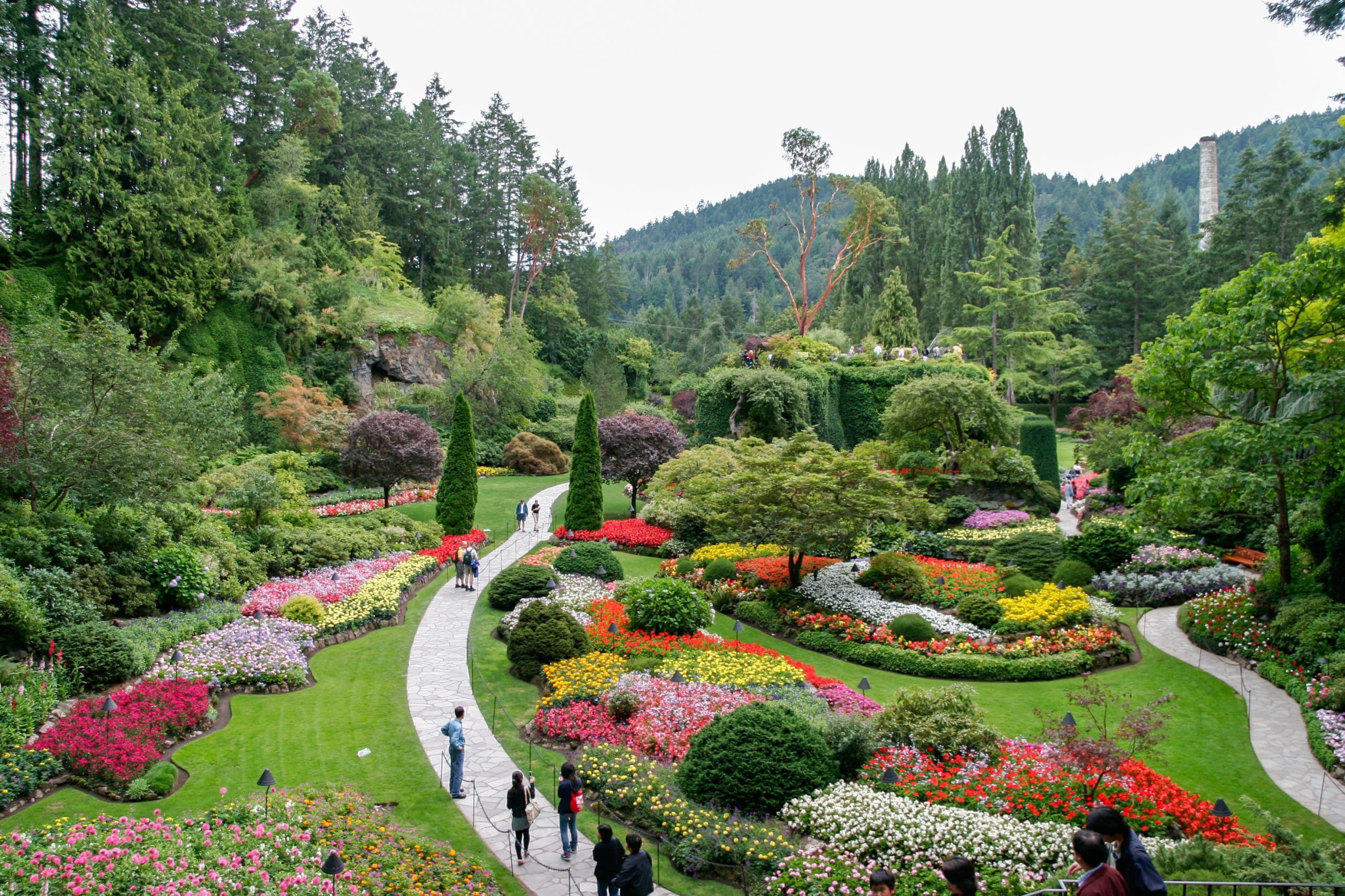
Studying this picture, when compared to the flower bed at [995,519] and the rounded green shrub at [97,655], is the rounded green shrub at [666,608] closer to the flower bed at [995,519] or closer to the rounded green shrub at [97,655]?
the rounded green shrub at [97,655]

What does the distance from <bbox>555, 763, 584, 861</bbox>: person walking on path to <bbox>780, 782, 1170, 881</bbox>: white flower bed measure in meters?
2.40

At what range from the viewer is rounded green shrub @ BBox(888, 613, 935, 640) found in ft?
54.0

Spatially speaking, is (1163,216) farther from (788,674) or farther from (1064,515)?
(788,674)

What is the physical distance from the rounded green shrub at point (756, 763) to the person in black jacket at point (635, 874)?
2.36 m

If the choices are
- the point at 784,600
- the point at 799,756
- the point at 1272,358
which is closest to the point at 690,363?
the point at 784,600

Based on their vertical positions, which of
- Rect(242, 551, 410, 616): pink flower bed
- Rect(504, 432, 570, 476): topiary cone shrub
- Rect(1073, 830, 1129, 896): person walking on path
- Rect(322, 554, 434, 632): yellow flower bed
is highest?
Rect(504, 432, 570, 476): topiary cone shrub

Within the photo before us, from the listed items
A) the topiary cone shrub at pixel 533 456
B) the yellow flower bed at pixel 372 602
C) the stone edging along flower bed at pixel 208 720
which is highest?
the topiary cone shrub at pixel 533 456

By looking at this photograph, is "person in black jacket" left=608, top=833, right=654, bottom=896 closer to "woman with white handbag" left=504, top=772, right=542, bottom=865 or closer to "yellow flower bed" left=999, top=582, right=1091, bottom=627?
"woman with white handbag" left=504, top=772, right=542, bottom=865

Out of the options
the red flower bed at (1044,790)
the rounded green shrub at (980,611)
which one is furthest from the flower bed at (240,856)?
the rounded green shrub at (980,611)

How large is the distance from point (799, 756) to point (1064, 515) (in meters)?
23.1

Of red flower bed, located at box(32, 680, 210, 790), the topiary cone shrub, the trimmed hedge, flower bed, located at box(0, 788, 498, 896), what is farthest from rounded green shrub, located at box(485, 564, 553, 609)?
the topiary cone shrub

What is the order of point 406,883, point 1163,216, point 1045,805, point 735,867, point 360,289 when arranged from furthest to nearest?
point 1163,216, point 360,289, point 1045,805, point 735,867, point 406,883

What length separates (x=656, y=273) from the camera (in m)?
130

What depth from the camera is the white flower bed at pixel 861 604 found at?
1727 cm
